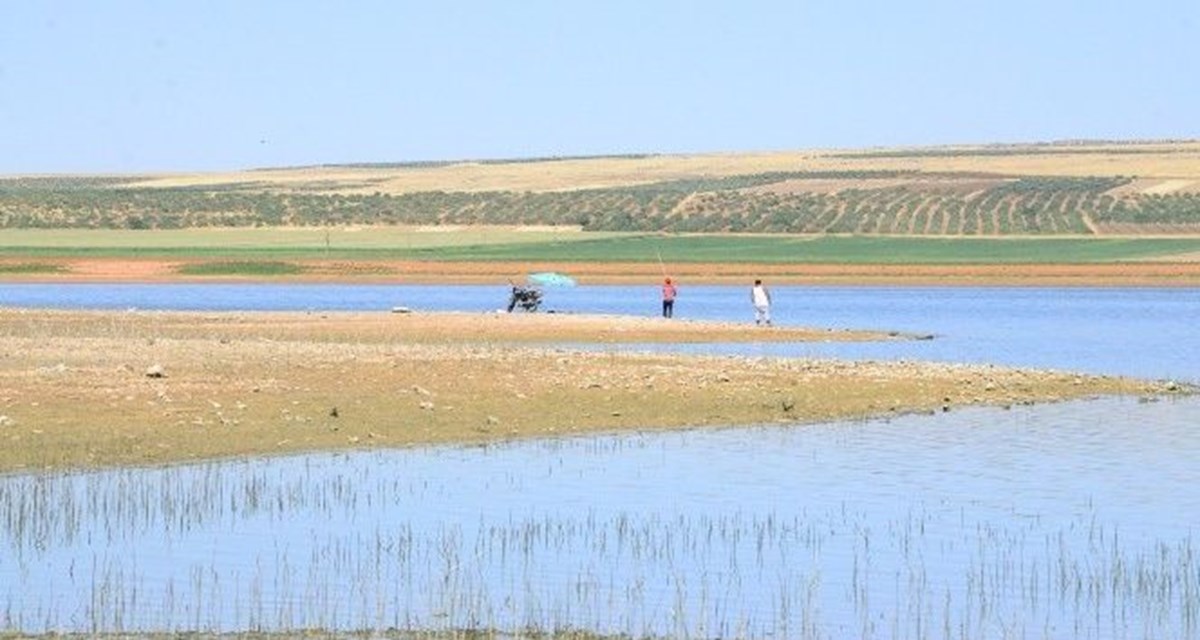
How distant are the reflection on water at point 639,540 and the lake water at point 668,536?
0.14ft

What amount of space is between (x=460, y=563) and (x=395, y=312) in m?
37.4

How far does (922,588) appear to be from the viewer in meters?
19.4

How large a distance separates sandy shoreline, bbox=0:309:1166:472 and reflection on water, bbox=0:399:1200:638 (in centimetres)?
128

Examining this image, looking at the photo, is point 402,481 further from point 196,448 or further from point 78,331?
point 78,331

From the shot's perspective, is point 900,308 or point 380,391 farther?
point 900,308

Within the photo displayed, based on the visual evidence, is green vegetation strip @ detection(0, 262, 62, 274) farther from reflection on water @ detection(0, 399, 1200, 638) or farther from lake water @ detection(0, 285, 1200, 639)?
reflection on water @ detection(0, 399, 1200, 638)

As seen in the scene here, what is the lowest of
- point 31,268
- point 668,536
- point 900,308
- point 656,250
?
point 656,250

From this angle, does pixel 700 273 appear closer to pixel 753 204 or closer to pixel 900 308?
pixel 900 308

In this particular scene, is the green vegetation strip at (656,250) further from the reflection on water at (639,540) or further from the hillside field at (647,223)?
the reflection on water at (639,540)

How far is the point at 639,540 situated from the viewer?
21625 millimetres

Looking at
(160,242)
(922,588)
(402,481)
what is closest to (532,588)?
(922,588)

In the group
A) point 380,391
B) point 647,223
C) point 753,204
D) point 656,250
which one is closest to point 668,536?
point 380,391

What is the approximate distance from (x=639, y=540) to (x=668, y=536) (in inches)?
14.2

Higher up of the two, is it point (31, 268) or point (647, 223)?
point (31, 268)
